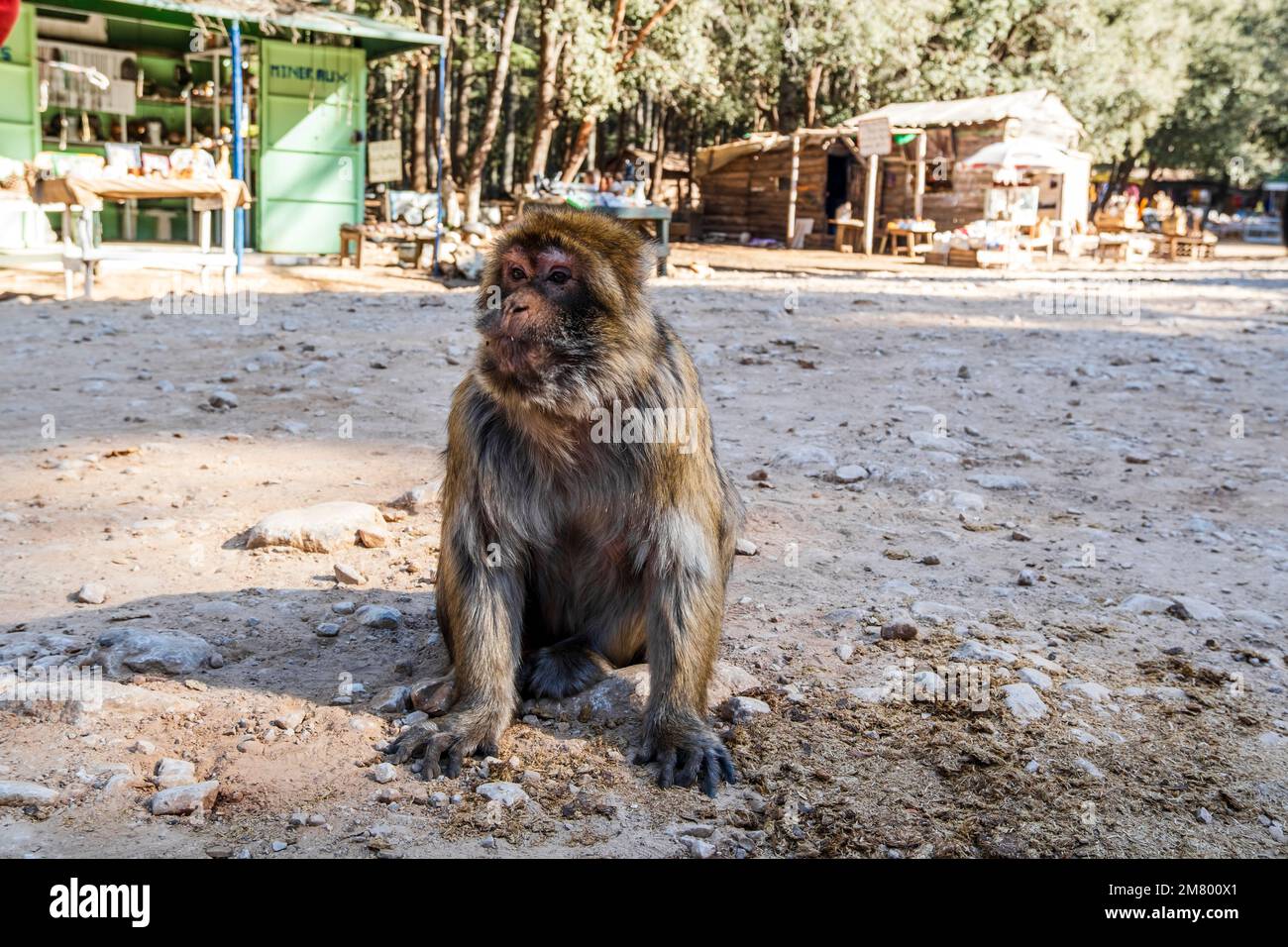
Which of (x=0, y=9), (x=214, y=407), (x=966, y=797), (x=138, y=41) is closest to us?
(x=0, y=9)

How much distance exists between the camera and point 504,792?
2.88 m

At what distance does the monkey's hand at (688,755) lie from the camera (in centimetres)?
298

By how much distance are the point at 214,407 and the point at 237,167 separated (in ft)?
23.7

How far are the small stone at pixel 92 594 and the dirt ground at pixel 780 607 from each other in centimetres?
3

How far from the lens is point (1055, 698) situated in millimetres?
3488

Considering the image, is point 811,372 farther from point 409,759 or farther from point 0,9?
point 0,9

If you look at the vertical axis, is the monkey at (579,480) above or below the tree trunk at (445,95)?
below

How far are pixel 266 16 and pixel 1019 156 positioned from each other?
13135 mm

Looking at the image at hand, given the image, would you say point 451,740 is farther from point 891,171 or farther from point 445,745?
point 891,171

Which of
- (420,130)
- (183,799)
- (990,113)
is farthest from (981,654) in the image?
(990,113)

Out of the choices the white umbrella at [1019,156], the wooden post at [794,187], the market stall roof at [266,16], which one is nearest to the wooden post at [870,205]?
the white umbrella at [1019,156]

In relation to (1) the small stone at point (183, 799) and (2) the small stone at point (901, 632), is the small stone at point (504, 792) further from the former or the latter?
(2) the small stone at point (901, 632)

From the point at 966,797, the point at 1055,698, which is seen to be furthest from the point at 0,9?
the point at 1055,698

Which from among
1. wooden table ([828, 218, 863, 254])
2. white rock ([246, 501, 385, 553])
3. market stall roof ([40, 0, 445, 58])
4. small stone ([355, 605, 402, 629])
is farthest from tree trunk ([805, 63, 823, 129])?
small stone ([355, 605, 402, 629])
